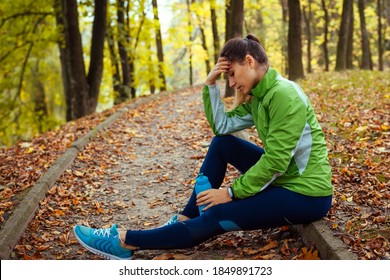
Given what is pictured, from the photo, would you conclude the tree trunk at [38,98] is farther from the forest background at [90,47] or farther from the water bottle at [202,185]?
the water bottle at [202,185]

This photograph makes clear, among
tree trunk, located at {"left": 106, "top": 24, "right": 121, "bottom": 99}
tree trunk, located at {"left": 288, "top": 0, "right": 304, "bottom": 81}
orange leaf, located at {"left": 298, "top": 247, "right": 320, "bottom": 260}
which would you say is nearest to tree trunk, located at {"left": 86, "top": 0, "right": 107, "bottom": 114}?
tree trunk, located at {"left": 106, "top": 24, "right": 121, "bottom": 99}

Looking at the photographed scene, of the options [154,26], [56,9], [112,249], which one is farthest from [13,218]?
[154,26]

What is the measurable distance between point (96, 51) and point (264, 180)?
749 centimetres

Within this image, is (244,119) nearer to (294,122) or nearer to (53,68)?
(294,122)

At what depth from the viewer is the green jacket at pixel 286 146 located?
284 cm

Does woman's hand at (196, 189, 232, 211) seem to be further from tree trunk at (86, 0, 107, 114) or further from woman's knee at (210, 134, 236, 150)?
tree trunk at (86, 0, 107, 114)

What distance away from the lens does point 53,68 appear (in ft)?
51.8

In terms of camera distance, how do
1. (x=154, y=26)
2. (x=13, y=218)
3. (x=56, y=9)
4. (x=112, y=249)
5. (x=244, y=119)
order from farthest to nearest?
(x=154, y=26) < (x=56, y=9) < (x=13, y=218) < (x=244, y=119) < (x=112, y=249)

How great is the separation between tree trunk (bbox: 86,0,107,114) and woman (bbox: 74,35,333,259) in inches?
269

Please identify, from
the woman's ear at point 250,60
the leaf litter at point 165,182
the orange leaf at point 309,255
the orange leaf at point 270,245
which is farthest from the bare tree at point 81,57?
the orange leaf at point 309,255

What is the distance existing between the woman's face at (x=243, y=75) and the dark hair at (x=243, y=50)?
43mm
